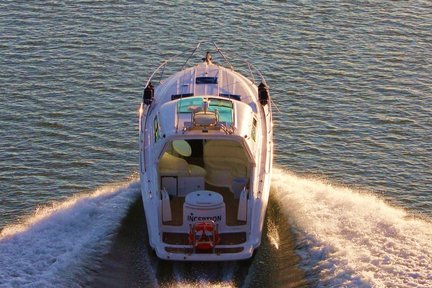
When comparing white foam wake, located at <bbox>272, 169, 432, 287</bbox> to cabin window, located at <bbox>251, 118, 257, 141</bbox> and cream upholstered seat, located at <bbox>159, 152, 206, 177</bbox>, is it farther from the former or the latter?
cream upholstered seat, located at <bbox>159, 152, 206, 177</bbox>

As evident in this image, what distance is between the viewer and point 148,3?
123 ft

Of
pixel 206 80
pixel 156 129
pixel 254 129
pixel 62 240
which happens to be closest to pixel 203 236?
pixel 62 240

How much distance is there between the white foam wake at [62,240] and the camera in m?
20.2

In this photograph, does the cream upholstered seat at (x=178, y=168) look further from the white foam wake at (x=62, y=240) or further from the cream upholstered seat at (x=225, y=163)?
the white foam wake at (x=62, y=240)

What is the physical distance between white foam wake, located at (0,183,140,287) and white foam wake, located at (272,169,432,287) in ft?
13.6

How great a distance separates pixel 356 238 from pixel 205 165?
4.05 metres

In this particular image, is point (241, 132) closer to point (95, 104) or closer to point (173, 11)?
point (95, 104)

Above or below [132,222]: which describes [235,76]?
above

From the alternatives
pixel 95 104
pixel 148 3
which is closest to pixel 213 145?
pixel 95 104

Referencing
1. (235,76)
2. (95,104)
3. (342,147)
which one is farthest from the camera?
(95,104)

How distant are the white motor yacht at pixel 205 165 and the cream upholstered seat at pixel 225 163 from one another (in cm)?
2

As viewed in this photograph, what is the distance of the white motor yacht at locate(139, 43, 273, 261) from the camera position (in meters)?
20.7

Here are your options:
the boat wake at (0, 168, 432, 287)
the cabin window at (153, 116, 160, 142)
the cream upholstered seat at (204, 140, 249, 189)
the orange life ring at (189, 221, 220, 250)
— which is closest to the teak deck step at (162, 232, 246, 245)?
the orange life ring at (189, 221, 220, 250)

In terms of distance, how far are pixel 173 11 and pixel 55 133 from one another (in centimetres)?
951
